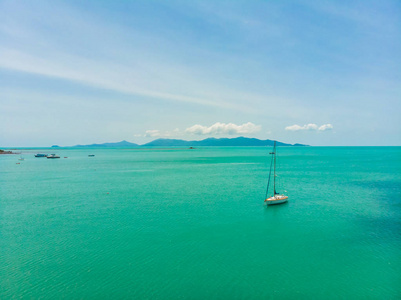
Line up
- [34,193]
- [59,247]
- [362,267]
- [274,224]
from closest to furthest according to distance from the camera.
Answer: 1. [362,267]
2. [59,247]
3. [274,224]
4. [34,193]

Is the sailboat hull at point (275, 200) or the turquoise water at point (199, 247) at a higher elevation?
the sailboat hull at point (275, 200)

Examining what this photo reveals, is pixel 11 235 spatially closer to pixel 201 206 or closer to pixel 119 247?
pixel 119 247

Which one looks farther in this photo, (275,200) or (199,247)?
(275,200)

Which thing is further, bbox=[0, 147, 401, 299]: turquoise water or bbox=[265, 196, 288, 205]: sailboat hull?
bbox=[265, 196, 288, 205]: sailboat hull

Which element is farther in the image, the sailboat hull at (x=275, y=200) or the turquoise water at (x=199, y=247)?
the sailboat hull at (x=275, y=200)

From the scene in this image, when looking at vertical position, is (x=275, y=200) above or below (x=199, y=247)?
above

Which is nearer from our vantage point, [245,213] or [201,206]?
[245,213]

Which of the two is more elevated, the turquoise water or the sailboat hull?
the sailboat hull

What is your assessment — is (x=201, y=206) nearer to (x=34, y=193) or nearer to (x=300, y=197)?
(x=300, y=197)

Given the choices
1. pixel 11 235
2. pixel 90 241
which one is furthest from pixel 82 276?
pixel 11 235

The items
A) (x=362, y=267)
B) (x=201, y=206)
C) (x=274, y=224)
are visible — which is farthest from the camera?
(x=201, y=206)
